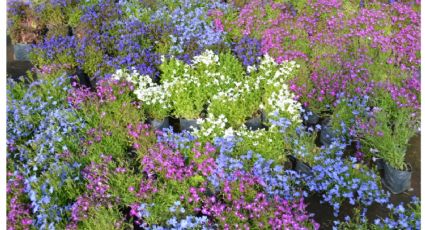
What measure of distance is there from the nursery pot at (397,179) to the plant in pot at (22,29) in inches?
221

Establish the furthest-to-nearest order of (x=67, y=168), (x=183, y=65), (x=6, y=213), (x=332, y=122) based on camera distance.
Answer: (x=183, y=65) < (x=332, y=122) < (x=67, y=168) < (x=6, y=213)

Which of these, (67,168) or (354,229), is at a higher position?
(67,168)

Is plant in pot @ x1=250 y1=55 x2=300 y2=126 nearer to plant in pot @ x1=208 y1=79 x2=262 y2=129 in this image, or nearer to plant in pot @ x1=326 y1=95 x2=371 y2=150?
plant in pot @ x1=208 y1=79 x2=262 y2=129

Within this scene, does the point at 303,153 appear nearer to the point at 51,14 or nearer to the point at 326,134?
the point at 326,134

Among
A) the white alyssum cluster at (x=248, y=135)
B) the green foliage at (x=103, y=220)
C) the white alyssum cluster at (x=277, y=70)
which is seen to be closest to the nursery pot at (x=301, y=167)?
the white alyssum cluster at (x=248, y=135)

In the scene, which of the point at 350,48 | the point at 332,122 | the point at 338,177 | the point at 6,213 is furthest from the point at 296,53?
the point at 6,213

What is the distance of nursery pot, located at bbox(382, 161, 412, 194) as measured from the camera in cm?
499

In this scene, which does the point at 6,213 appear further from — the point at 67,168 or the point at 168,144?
the point at 168,144

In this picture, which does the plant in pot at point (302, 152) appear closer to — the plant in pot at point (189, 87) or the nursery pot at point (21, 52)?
the plant in pot at point (189, 87)

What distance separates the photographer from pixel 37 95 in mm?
5973

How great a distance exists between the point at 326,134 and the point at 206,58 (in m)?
1.94

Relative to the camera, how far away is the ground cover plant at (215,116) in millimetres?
4473

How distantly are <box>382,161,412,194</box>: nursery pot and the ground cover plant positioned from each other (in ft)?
0.10

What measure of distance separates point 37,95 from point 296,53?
3475 millimetres
